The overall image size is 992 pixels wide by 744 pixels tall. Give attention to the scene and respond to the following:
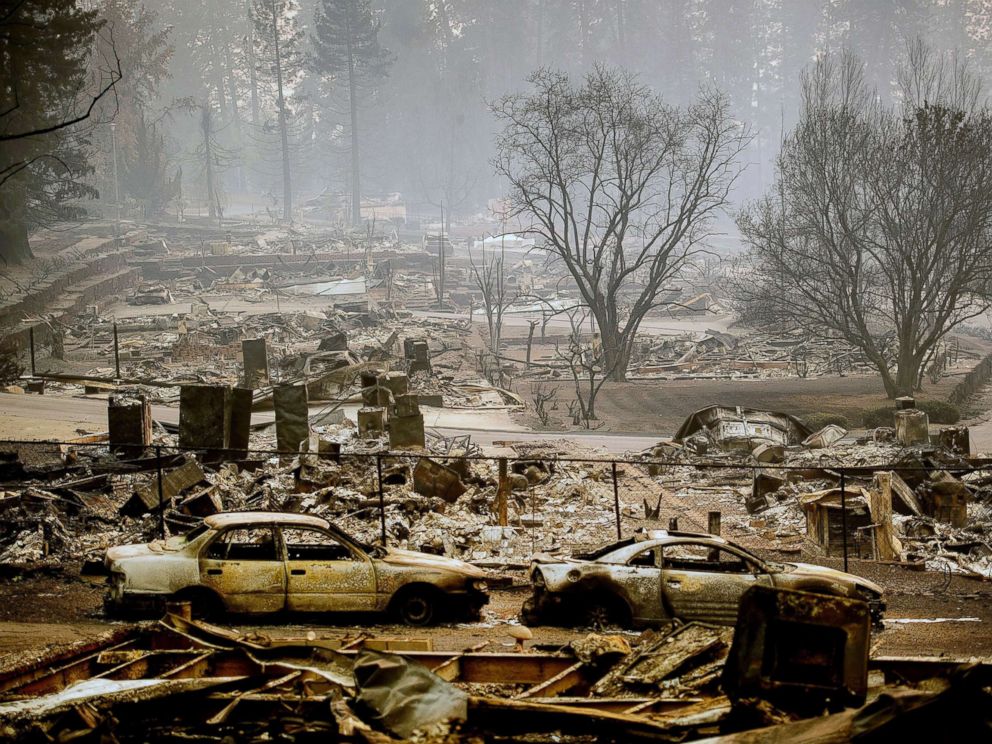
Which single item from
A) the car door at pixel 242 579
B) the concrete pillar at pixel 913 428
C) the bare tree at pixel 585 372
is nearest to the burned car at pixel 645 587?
the car door at pixel 242 579

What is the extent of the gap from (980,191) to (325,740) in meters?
33.0

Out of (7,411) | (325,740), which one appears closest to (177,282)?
(7,411)

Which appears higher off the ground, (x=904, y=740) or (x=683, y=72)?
(x=683, y=72)

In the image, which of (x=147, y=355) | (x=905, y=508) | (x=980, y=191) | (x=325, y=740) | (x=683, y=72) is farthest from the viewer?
(x=683, y=72)

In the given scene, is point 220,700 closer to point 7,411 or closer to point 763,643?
point 763,643

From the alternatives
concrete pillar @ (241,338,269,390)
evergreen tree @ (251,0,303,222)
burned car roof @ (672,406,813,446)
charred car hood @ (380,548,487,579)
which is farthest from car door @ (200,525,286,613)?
evergreen tree @ (251,0,303,222)

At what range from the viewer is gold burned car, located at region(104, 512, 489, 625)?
10.7m

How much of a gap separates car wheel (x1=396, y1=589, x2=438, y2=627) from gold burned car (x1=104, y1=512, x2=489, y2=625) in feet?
0.03

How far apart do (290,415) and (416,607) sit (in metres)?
9.33

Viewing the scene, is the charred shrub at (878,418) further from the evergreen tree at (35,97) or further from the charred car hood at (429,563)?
the evergreen tree at (35,97)

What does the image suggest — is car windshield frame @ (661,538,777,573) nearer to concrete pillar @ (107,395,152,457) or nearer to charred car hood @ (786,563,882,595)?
charred car hood @ (786,563,882,595)

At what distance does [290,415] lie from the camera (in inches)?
780

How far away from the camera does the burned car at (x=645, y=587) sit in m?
10.8

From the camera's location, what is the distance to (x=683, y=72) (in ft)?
460
